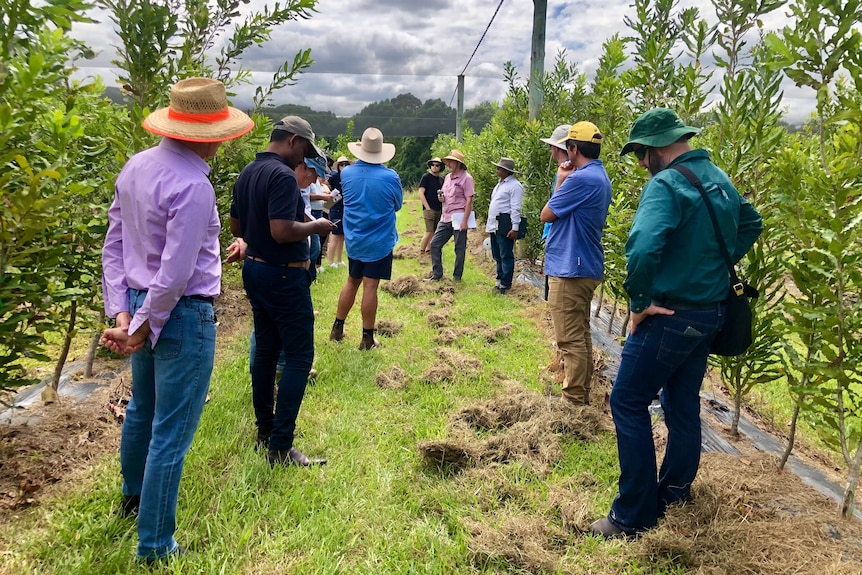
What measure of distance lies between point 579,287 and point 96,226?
10.7 ft

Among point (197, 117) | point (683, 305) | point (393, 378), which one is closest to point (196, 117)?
point (197, 117)

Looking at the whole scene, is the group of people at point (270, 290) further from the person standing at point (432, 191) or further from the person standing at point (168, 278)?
the person standing at point (432, 191)

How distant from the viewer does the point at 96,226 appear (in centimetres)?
316

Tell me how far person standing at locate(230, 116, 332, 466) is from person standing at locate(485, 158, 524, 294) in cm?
511

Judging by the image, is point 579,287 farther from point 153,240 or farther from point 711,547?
point 153,240

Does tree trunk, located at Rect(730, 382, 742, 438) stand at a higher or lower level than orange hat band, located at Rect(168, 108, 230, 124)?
lower

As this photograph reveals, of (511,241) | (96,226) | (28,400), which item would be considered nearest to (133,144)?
(96,226)

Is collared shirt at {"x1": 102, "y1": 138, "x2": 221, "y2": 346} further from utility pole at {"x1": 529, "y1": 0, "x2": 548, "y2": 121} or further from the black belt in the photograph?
utility pole at {"x1": 529, "y1": 0, "x2": 548, "y2": 121}

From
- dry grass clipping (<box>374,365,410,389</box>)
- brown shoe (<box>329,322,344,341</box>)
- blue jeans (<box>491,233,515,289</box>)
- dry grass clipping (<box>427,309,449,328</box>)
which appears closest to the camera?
dry grass clipping (<box>374,365,410,389</box>)

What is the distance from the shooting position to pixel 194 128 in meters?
2.25

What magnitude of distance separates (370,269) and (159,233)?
10.6 ft

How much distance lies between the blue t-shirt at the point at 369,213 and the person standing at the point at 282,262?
1859 mm

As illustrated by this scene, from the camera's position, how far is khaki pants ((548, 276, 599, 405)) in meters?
4.17

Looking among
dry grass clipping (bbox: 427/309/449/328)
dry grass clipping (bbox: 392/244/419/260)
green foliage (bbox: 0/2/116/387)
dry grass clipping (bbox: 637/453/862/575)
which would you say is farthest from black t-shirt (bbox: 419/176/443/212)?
dry grass clipping (bbox: 637/453/862/575)
